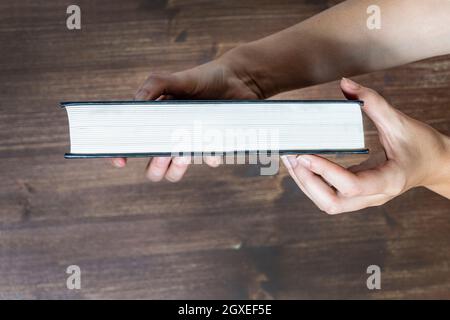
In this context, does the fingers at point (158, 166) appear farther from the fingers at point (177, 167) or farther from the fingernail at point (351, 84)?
the fingernail at point (351, 84)

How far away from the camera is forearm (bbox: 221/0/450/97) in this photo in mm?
600

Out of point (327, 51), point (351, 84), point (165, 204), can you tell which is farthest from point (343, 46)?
point (165, 204)

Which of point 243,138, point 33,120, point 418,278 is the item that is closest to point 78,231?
point 33,120

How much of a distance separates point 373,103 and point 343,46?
0.69 ft

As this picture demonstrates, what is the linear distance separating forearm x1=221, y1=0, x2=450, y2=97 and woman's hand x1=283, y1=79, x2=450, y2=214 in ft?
0.54

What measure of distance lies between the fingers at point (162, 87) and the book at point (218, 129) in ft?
0.35

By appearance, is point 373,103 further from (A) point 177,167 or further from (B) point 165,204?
(B) point 165,204

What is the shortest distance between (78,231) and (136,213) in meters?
0.10

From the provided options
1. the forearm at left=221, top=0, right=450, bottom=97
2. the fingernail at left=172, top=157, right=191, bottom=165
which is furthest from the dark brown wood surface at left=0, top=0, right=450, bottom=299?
the fingernail at left=172, top=157, right=191, bottom=165

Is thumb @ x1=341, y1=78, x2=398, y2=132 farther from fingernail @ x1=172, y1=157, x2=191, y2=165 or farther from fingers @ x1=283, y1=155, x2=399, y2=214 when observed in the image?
fingernail @ x1=172, y1=157, x2=191, y2=165

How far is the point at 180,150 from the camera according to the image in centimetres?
43

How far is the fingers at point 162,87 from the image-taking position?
530 millimetres

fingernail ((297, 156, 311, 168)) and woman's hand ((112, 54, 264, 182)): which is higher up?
woman's hand ((112, 54, 264, 182))

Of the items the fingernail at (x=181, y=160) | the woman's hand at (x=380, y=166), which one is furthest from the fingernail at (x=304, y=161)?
the fingernail at (x=181, y=160)
